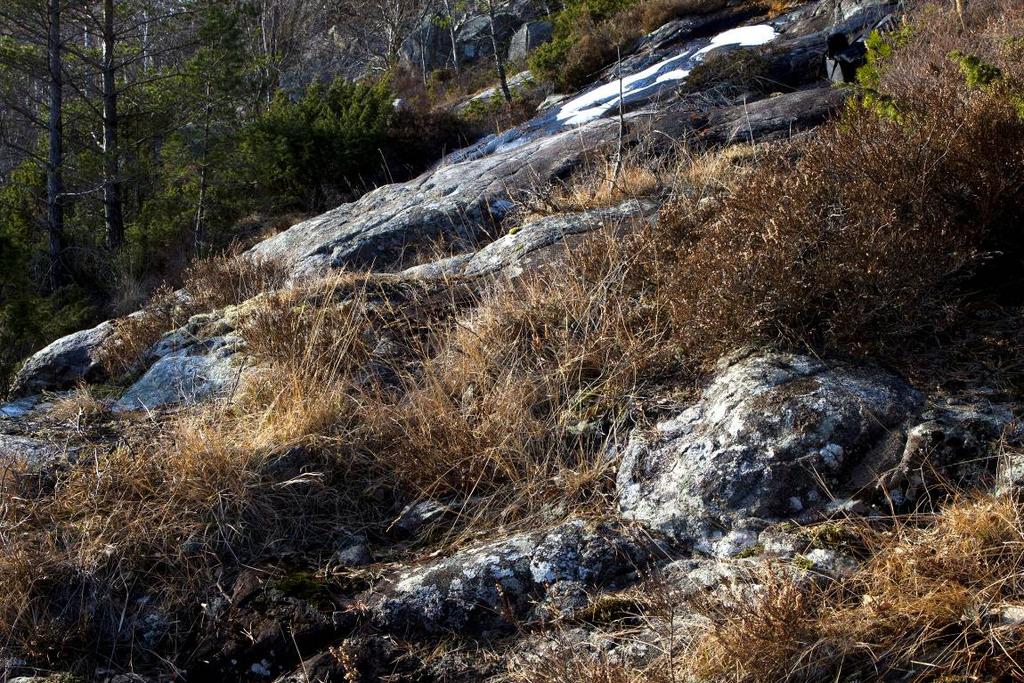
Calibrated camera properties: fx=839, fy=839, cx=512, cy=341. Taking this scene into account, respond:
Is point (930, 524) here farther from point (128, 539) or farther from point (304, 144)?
point (304, 144)

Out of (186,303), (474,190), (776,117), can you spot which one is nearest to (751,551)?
(186,303)

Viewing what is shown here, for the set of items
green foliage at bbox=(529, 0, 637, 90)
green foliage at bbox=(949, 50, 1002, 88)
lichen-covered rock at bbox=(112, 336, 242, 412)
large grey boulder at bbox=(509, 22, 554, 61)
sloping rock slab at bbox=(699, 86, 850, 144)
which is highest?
large grey boulder at bbox=(509, 22, 554, 61)

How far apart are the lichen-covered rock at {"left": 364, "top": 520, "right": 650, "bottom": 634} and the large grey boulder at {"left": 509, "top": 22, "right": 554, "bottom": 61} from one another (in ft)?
59.8

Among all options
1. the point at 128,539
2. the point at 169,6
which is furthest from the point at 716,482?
the point at 169,6

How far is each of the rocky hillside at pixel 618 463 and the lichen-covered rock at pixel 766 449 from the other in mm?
10

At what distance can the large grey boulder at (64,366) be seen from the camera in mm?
5625

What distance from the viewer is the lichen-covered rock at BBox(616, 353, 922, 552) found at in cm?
268

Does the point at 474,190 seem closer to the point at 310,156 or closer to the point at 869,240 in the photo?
the point at 869,240

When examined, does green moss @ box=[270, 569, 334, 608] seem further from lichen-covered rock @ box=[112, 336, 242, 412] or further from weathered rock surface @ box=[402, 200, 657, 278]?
weathered rock surface @ box=[402, 200, 657, 278]

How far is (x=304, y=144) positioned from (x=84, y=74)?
4080 mm

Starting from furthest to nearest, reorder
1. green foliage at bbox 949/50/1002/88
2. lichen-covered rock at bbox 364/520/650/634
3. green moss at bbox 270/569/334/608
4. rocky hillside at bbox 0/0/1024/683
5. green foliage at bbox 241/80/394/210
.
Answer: green foliage at bbox 241/80/394/210 → green foliage at bbox 949/50/1002/88 → green moss at bbox 270/569/334/608 → lichen-covered rock at bbox 364/520/650/634 → rocky hillside at bbox 0/0/1024/683

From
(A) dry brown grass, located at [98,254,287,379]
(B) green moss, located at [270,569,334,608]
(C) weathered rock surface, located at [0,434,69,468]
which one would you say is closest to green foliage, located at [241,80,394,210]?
(A) dry brown grass, located at [98,254,287,379]

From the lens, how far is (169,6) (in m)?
15.3

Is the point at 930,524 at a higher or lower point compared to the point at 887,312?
lower
